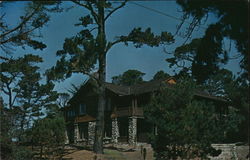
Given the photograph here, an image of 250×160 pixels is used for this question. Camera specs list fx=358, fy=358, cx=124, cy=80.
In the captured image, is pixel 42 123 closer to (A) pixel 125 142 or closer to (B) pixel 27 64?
(B) pixel 27 64

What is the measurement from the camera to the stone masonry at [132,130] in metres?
29.0

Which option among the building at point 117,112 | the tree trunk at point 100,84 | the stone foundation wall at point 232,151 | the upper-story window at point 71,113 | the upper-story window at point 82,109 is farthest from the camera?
the upper-story window at point 71,113

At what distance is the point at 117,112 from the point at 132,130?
2702 millimetres

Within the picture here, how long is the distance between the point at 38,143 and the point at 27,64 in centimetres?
434

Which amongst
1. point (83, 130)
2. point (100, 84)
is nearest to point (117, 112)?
point (83, 130)

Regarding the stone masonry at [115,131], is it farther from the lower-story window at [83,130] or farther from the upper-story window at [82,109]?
the upper-story window at [82,109]

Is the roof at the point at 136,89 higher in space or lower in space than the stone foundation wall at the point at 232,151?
higher

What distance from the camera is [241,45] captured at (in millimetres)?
8367

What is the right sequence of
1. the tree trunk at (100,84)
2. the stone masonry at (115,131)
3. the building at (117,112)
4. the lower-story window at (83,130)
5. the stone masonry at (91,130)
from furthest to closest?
the lower-story window at (83,130), the stone masonry at (91,130), the stone masonry at (115,131), the building at (117,112), the tree trunk at (100,84)

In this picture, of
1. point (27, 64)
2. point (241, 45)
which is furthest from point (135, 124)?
point (241, 45)

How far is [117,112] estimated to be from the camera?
102 ft

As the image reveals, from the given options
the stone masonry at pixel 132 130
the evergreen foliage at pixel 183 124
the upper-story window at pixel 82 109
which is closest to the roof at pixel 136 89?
the stone masonry at pixel 132 130

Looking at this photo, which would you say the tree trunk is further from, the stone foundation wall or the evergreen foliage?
the evergreen foliage

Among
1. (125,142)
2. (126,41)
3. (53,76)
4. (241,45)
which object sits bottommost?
(125,142)
